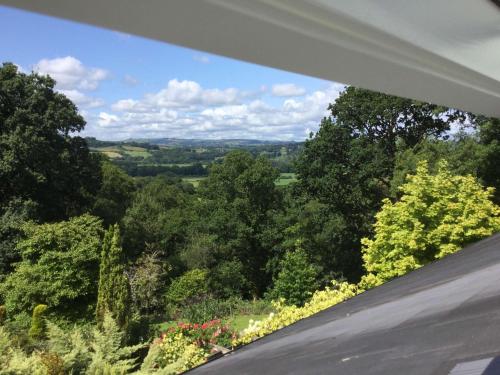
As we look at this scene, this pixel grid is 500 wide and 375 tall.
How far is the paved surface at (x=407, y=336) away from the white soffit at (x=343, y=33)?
0.58 metres

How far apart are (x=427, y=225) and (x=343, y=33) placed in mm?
8744

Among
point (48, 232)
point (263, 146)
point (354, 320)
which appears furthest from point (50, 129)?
point (354, 320)

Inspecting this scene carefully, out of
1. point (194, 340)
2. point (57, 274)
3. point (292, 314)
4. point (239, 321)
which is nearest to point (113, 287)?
point (57, 274)

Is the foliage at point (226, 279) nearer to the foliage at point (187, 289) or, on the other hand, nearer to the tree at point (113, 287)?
the foliage at point (187, 289)

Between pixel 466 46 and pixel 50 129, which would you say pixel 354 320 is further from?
pixel 50 129

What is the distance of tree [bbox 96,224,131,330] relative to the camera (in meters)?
10.6

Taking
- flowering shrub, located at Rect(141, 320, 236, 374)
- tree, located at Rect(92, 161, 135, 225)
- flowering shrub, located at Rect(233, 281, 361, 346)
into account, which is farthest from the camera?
tree, located at Rect(92, 161, 135, 225)

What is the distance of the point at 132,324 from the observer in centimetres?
1105

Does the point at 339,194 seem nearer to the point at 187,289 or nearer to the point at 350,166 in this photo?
the point at 350,166

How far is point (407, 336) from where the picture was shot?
Result: 1.16 meters

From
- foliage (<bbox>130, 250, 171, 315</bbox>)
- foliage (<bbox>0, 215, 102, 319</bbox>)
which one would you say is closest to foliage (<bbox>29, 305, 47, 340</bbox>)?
foliage (<bbox>0, 215, 102, 319</bbox>)

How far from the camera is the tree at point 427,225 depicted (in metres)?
8.19

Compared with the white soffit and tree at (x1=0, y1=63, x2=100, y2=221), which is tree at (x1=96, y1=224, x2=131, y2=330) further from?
the white soffit

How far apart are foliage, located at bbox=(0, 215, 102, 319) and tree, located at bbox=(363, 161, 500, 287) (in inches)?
333
